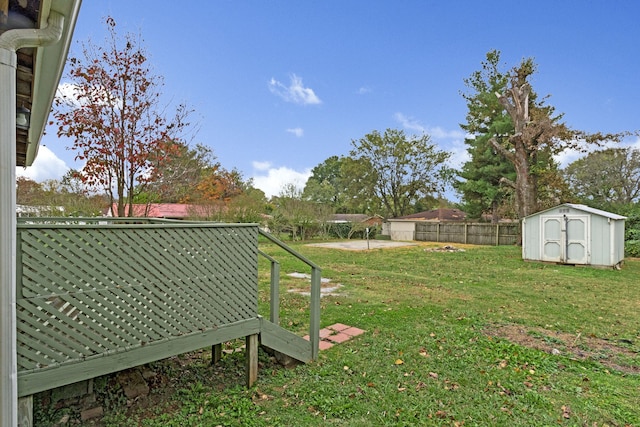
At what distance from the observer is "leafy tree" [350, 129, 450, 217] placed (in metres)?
29.2

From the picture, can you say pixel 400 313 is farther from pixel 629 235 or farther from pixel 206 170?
pixel 206 170

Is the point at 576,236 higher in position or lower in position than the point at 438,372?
higher

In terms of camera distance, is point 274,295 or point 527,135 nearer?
point 274,295

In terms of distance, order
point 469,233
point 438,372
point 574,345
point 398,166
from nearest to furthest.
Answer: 1. point 438,372
2. point 574,345
3. point 469,233
4. point 398,166

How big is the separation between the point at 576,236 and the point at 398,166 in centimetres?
2034

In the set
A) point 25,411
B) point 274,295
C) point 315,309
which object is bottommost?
point 25,411

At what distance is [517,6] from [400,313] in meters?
12.7

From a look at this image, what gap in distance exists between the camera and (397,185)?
30422mm

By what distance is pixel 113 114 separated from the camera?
6172 millimetres

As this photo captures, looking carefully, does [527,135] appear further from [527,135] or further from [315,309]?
[315,309]

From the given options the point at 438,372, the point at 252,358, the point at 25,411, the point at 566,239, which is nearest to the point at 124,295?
the point at 25,411

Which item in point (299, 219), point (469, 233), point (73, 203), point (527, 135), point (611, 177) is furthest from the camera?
point (611, 177)

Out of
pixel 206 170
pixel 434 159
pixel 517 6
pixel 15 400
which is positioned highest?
pixel 517 6

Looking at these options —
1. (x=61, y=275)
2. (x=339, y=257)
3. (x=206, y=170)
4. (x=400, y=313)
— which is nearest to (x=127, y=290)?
(x=61, y=275)
